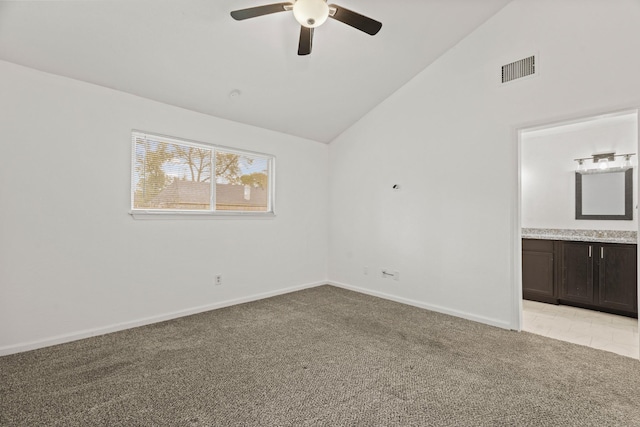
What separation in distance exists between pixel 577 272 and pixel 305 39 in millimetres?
4283

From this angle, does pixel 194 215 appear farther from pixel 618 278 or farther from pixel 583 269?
pixel 618 278

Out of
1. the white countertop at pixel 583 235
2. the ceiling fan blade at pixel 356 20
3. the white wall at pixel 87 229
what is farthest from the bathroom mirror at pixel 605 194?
the white wall at pixel 87 229

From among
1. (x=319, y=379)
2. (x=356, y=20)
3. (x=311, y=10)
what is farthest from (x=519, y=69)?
(x=319, y=379)

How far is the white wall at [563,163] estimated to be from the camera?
13.2 feet

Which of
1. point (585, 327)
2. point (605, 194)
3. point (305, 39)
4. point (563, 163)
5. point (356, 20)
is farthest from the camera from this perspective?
point (563, 163)

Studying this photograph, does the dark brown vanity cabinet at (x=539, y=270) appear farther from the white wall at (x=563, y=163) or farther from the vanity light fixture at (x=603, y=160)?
the vanity light fixture at (x=603, y=160)

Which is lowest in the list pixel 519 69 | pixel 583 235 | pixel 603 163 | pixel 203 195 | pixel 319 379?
pixel 319 379

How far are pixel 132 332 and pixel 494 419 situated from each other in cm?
314

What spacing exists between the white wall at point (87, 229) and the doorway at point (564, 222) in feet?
11.6

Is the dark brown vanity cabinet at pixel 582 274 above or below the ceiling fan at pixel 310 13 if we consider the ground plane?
below

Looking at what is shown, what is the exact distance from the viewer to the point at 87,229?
290 centimetres

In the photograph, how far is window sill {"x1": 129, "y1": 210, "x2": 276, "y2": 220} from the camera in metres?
3.26

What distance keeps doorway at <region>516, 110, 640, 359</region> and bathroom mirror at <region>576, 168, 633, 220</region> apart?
0.06 metres

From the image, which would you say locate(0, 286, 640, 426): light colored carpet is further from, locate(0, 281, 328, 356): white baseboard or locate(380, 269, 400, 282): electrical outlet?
locate(380, 269, 400, 282): electrical outlet
